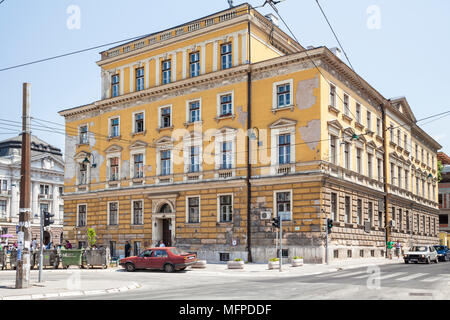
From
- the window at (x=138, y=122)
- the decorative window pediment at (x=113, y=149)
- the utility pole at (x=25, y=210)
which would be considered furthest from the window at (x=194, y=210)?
the utility pole at (x=25, y=210)

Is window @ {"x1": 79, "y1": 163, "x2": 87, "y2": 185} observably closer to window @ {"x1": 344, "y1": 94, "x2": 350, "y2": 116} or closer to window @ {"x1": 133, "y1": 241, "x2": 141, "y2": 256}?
window @ {"x1": 133, "y1": 241, "x2": 141, "y2": 256}

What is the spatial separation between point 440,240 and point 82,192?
43.3 metres

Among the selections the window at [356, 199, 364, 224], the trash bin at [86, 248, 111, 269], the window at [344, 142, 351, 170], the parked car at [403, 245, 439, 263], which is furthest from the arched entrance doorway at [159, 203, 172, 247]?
the parked car at [403, 245, 439, 263]

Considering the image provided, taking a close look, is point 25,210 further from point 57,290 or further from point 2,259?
point 2,259

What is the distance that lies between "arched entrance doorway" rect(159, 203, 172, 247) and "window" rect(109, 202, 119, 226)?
196 inches

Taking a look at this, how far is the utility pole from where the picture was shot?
17.8 metres

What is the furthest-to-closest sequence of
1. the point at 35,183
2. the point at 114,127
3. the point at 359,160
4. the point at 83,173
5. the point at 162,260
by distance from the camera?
the point at 35,183, the point at 83,173, the point at 114,127, the point at 359,160, the point at 162,260

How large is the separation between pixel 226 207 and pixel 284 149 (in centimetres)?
603

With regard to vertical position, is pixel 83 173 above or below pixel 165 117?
below

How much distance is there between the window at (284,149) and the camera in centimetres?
3500

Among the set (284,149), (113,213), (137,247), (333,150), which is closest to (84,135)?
(113,213)

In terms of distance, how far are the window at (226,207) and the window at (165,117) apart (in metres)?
8.05

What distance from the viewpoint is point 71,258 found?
30906 millimetres
